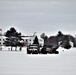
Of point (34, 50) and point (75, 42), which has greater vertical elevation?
point (75, 42)

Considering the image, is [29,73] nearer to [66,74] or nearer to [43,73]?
[43,73]

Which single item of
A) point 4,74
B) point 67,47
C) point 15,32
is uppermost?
point 15,32

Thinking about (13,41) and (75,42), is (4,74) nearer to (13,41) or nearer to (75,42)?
(13,41)

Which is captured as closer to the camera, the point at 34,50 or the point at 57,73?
the point at 57,73

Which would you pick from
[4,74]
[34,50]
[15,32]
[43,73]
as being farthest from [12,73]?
[15,32]

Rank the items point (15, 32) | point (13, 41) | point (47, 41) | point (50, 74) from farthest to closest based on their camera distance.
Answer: point (47, 41)
point (15, 32)
point (13, 41)
point (50, 74)

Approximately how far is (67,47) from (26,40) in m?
83.2

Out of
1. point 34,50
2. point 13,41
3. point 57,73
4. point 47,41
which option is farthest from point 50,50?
point 47,41

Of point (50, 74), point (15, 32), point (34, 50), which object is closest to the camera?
point (50, 74)

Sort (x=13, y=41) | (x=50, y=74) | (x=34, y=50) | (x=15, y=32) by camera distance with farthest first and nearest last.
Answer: (x=15, y=32) → (x=13, y=41) → (x=34, y=50) → (x=50, y=74)

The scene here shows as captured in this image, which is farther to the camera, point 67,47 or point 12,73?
point 67,47

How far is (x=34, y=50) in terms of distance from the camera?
5050cm

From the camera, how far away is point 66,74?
16.9 metres

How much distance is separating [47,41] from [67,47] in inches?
3902
